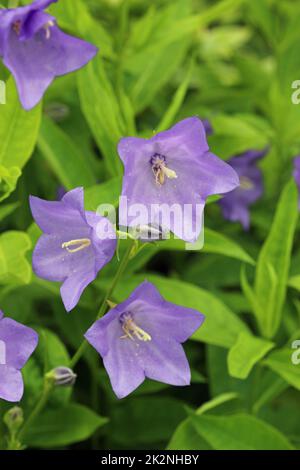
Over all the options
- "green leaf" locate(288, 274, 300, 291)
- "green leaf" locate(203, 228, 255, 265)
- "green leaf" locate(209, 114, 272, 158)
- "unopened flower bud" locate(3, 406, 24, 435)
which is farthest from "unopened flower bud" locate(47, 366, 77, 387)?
"green leaf" locate(209, 114, 272, 158)

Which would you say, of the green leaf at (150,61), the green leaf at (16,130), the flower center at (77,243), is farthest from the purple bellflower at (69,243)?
the green leaf at (150,61)

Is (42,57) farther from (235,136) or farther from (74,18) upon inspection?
(235,136)

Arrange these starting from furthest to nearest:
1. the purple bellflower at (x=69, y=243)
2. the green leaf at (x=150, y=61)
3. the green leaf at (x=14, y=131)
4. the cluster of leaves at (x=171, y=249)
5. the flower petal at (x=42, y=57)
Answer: the green leaf at (x=150, y=61) → the cluster of leaves at (x=171, y=249) → the green leaf at (x=14, y=131) → the flower petal at (x=42, y=57) → the purple bellflower at (x=69, y=243)

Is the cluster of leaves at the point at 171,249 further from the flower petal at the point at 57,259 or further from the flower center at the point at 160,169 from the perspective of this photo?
the flower center at the point at 160,169

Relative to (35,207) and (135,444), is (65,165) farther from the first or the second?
(135,444)

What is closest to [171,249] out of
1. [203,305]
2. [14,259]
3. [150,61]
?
[203,305]
